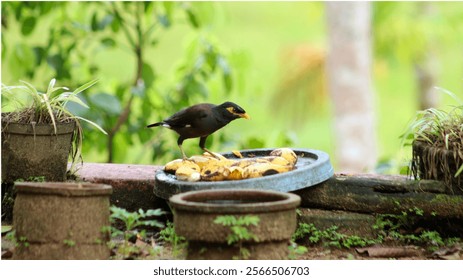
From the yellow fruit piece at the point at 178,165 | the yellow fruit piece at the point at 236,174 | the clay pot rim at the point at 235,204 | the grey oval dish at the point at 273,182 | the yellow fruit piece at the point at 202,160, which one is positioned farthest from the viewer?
the yellow fruit piece at the point at 202,160

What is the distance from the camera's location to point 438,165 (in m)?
4.29

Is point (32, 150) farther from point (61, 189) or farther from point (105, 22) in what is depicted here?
point (105, 22)

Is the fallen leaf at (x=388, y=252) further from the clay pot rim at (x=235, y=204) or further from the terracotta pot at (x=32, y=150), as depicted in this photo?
the terracotta pot at (x=32, y=150)

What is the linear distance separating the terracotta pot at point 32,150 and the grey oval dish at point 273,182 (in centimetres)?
53

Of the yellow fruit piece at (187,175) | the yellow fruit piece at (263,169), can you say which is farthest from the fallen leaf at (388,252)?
the yellow fruit piece at (187,175)

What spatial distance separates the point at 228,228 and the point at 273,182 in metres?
0.71

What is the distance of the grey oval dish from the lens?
160 inches

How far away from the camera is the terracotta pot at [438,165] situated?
4.21 meters

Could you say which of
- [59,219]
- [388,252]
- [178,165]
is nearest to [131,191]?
[178,165]

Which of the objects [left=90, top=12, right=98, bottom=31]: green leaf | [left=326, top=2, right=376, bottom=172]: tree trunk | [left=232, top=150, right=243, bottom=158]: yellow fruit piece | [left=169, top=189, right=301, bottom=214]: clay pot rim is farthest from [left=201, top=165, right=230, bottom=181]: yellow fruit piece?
A: [left=326, top=2, right=376, bottom=172]: tree trunk

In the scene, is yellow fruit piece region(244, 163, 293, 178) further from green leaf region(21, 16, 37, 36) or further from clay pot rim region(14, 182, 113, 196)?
green leaf region(21, 16, 37, 36)

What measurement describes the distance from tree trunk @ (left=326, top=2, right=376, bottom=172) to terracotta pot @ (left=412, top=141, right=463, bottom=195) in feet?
13.1

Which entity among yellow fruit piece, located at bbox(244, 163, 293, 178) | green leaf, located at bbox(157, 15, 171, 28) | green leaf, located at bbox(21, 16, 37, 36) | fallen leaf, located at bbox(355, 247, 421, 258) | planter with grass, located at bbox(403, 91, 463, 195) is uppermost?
green leaf, located at bbox(157, 15, 171, 28)

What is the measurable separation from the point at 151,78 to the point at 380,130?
9.99 meters
